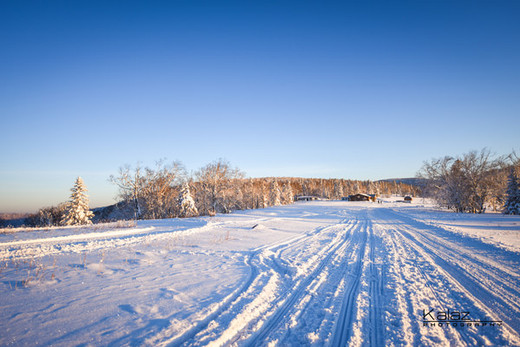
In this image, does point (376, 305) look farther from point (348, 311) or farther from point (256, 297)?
point (256, 297)

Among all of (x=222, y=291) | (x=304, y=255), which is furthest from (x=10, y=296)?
(x=304, y=255)

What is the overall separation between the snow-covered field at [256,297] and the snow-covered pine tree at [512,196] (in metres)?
27.7

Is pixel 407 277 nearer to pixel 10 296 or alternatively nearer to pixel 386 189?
pixel 10 296

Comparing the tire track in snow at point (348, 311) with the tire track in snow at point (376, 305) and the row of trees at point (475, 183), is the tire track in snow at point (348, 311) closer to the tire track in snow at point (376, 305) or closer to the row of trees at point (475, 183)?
the tire track in snow at point (376, 305)

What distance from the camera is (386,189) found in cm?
16588

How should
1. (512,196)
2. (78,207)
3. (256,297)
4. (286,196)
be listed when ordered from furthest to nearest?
(286,196), (78,207), (512,196), (256,297)

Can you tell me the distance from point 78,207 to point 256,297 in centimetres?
3487

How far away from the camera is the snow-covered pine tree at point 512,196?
83.9ft

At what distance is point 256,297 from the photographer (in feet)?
14.9

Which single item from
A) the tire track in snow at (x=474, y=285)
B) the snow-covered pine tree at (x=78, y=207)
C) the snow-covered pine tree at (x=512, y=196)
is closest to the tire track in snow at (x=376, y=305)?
the tire track in snow at (x=474, y=285)

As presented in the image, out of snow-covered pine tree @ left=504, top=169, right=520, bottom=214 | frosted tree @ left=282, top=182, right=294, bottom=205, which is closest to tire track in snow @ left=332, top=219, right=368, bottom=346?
snow-covered pine tree @ left=504, top=169, right=520, bottom=214

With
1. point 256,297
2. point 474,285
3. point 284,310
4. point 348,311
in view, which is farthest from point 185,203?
point 474,285

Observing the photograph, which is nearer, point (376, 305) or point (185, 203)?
point (376, 305)

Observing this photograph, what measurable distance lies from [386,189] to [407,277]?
186390 mm
